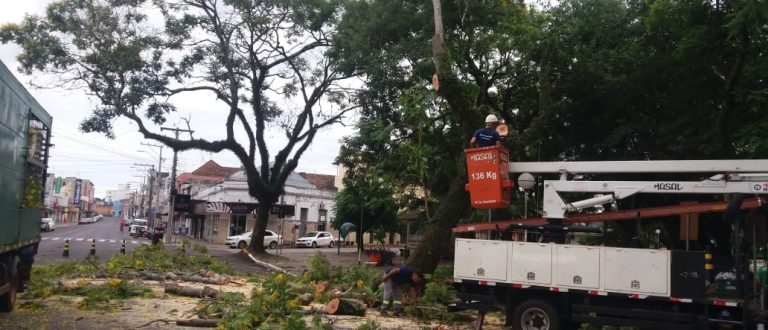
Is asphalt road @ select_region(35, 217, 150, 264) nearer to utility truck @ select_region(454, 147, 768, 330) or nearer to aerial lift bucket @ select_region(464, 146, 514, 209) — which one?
aerial lift bucket @ select_region(464, 146, 514, 209)

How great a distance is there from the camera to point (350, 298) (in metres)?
14.2

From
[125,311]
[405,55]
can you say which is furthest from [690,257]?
[405,55]

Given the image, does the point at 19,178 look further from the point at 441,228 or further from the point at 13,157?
the point at 441,228

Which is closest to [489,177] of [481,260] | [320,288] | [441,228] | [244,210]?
[481,260]

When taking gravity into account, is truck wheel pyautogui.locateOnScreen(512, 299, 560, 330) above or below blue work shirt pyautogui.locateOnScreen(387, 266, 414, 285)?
below

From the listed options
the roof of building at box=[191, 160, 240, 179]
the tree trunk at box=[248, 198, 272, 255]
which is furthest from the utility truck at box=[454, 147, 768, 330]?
the roof of building at box=[191, 160, 240, 179]

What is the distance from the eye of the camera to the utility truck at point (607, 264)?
894 cm

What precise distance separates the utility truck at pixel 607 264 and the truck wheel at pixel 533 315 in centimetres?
2

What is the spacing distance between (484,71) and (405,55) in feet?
9.97

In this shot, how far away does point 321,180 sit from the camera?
250 feet

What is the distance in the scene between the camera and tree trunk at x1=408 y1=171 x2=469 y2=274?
1538 centimetres

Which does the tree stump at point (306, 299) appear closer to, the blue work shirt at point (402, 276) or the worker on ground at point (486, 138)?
the blue work shirt at point (402, 276)

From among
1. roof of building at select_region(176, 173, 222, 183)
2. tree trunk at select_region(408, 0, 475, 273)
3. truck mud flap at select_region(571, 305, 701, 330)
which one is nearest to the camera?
truck mud flap at select_region(571, 305, 701, 330)

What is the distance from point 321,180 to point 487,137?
65993mm
